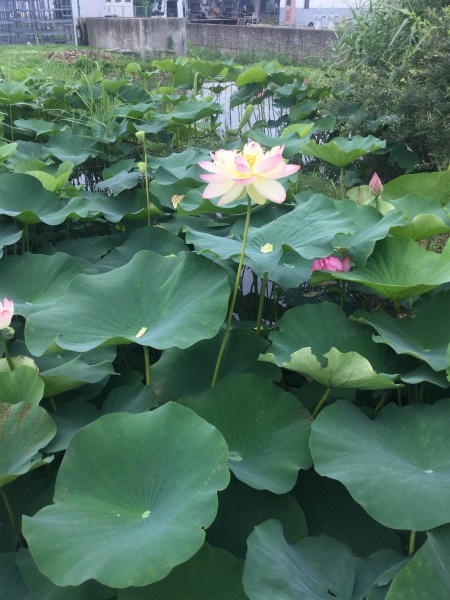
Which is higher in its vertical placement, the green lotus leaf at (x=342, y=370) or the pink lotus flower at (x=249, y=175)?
the pink lotus flower at (x=249, y=175)

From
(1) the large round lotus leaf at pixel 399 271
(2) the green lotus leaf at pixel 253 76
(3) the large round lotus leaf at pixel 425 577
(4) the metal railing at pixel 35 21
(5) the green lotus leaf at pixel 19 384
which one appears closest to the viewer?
(3) the large round lotus leaf at pixel 425 577

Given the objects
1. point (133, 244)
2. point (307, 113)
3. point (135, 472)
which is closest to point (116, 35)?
point (307, 113)

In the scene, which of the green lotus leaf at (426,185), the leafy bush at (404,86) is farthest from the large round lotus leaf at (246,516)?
the leafy bush at (404,86)

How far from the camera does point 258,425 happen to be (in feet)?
3.34

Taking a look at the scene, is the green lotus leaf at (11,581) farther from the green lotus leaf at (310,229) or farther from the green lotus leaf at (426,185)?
the green lotus leaf at (426,185)

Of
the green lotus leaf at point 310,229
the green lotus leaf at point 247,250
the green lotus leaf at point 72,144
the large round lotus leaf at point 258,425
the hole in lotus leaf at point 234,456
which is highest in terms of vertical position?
the green lotus leaf at point 310,229

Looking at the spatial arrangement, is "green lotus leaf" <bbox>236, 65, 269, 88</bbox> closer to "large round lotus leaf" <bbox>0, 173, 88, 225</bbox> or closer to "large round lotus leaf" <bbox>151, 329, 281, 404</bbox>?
"large round lotus leaf" <bbox>0, 173, 88, 225</bbox>

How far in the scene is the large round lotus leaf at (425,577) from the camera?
0.71 meters

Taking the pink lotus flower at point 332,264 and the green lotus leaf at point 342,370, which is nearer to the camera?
the green lotus leaf at point 342,370

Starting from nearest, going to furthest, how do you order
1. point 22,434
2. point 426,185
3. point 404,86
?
1. point 22,434
2. point 426,185
3. point 404,86

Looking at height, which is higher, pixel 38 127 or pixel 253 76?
pixel 253 76

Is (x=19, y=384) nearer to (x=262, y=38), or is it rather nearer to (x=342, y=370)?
(x=342, y=370)

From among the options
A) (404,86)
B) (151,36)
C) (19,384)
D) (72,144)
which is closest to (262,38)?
(151,36)

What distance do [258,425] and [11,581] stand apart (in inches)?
17.9
